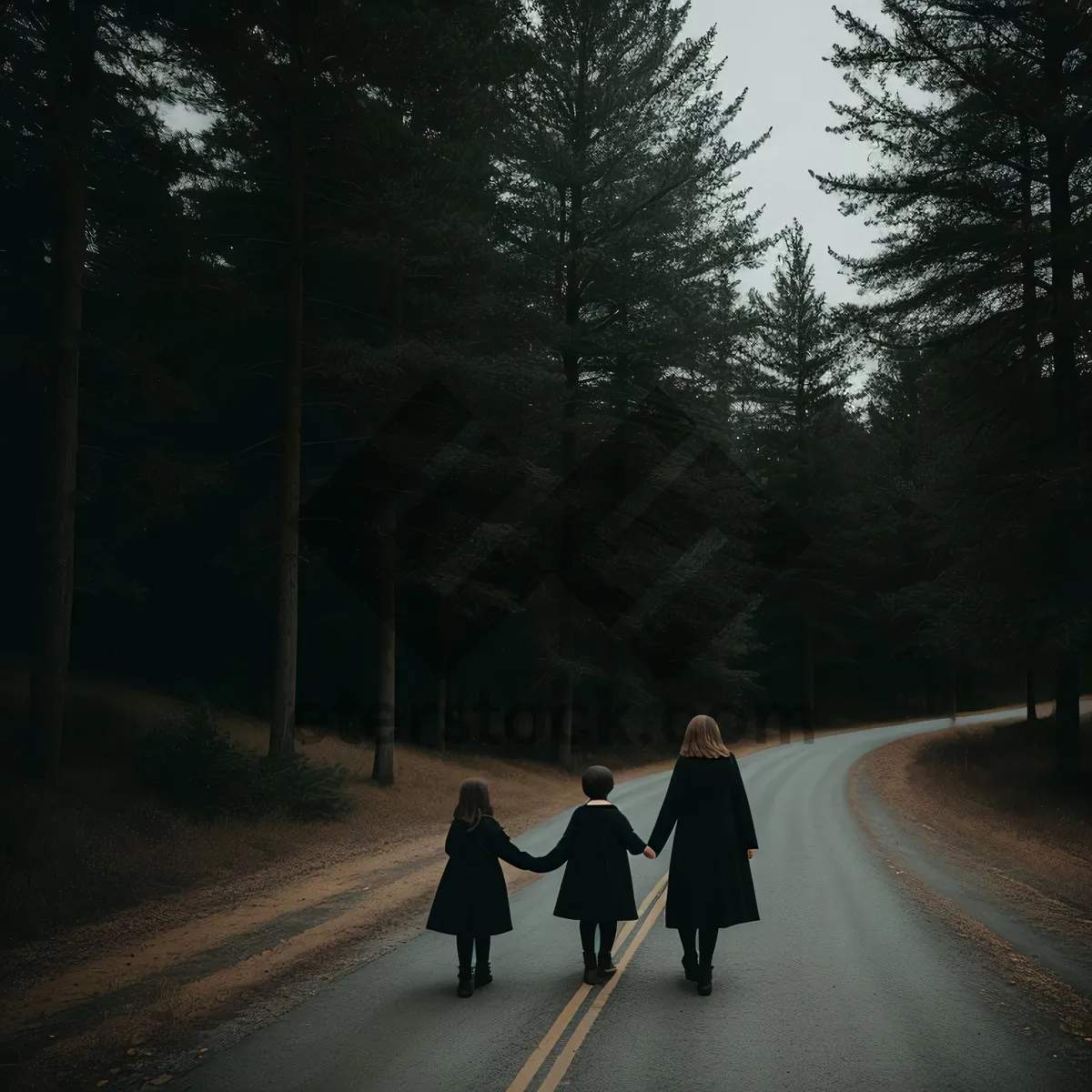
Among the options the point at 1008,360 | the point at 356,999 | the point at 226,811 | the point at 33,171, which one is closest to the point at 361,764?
the point at 226,811

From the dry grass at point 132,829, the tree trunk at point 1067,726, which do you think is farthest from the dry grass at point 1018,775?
the dry grass at point 132,829

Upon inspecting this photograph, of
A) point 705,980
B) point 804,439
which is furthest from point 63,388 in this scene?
point 804,439

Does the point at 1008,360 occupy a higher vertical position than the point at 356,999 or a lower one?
higher

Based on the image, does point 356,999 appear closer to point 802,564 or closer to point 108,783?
point 108,783

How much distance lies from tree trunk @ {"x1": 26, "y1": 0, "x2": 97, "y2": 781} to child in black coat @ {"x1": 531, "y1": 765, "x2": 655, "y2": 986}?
30.8 feet

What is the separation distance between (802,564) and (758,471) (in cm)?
587

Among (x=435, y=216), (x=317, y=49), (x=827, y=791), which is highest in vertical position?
(x=317, y=49)

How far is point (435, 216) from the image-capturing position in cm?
1991

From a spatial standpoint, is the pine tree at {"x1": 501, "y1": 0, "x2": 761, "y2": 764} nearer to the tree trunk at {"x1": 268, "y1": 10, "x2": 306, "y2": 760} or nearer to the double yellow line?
the tree trunk at {"x1": 268, "y1": 10, "x2": 306, "y2": 760}

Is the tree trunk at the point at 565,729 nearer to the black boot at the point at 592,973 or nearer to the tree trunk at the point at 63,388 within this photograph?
the tree trunk at the point at 63,388

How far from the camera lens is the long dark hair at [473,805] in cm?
767

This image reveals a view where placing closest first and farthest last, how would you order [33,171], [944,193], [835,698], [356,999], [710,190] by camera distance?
[356,999], [33,171], [944,193], [710,190], [835,698]

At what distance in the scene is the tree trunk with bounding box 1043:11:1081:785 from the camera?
66.2 feet

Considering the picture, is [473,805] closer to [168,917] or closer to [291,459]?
[168,917]
